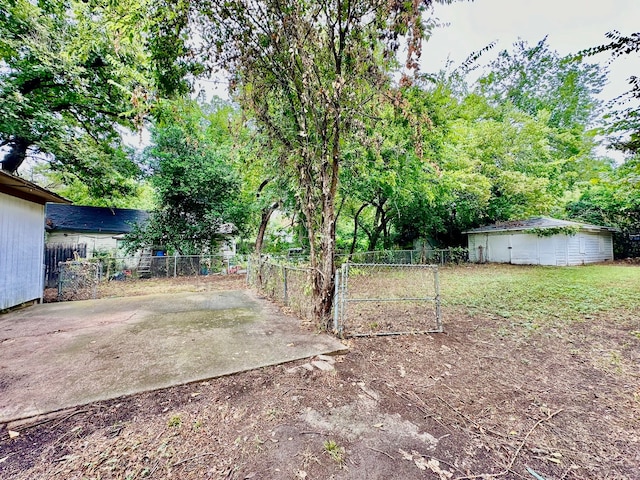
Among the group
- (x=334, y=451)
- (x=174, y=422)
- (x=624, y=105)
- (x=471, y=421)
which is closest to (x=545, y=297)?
(x=624, y=105)

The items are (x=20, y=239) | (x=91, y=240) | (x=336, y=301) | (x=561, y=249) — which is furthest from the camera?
(x=561, y=249)

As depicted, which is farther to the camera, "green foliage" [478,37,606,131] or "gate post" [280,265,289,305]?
"green foliage" [478,37,606,131]

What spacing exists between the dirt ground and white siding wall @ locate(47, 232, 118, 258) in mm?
14450

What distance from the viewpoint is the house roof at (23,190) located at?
4777mm

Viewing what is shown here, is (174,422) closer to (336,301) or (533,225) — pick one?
(336,301)

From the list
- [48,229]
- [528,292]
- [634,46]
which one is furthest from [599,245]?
[48,229]

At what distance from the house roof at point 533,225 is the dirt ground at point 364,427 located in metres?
14.0

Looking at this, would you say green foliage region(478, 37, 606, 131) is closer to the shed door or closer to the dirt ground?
the shed door

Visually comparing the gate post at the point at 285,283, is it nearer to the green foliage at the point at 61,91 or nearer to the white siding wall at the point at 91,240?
the green foliage at the point at 61,91

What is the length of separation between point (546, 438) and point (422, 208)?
14.4 m

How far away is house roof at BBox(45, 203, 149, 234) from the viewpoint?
530 inches

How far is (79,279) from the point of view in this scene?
7766 millimetres

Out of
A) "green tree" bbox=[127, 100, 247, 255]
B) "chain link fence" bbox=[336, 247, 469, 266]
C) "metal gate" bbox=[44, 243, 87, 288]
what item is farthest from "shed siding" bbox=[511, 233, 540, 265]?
"metal gate" bbox=[44, 243, 87, 288]

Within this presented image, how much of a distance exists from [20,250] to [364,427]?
24.8 feet
